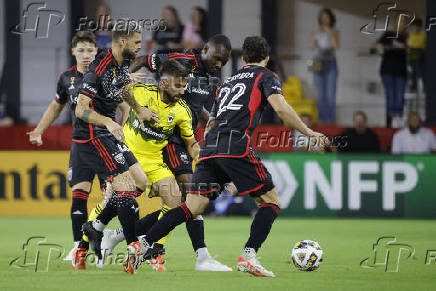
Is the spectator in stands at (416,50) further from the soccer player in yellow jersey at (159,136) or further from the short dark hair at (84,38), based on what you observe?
the soccer player in yellow jersey at (159,136)

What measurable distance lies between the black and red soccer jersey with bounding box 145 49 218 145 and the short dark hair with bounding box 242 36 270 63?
101cm

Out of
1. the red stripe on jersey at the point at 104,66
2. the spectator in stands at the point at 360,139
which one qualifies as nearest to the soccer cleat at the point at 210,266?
the red stripe on jersey at the point at 104,66

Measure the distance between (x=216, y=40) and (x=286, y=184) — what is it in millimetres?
6755

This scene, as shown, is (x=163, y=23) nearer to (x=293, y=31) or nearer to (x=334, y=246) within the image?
(x=293, y=31)

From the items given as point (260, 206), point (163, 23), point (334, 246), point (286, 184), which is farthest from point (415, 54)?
point (260, 206)

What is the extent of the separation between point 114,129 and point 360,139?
27.7ft

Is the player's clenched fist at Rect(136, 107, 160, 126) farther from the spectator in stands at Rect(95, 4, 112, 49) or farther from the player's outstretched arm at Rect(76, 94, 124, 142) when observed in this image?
the spectator in stands at Rect(95, 4, 112, 49)

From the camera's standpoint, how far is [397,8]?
727 inches

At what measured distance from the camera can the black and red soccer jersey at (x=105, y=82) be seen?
7.70m

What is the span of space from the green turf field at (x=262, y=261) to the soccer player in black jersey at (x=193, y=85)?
1.50 ft

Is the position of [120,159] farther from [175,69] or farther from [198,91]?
[198,91]

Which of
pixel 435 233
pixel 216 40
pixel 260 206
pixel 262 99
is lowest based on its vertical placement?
pixel 435 233

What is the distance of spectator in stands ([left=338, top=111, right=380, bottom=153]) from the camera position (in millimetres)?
15125

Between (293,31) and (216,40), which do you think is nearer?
(216,40)
